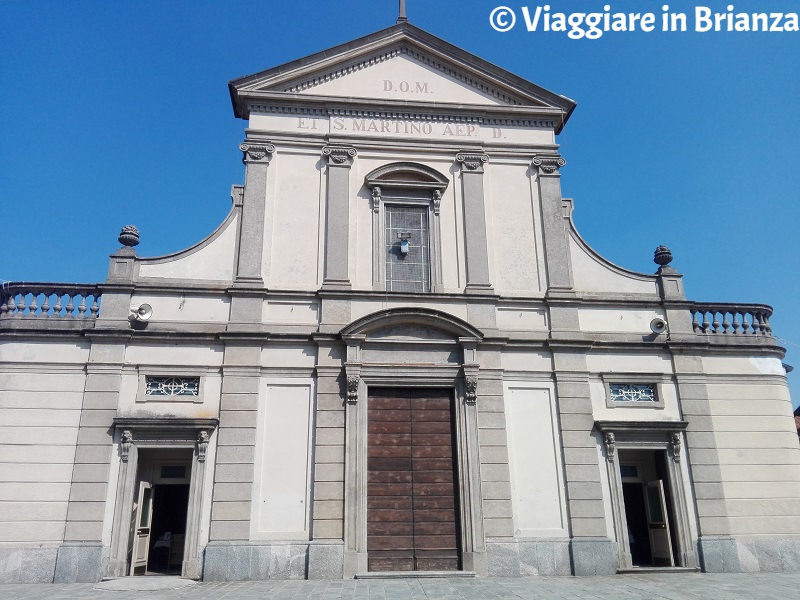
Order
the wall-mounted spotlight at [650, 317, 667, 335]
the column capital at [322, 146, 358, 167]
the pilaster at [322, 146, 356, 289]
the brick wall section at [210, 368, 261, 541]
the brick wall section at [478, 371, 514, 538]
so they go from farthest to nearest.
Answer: the column capital at [322, 146, 358, 167]
the wall-mounted spotlight at [650, 317, 667, 335]
the pilaster at [322, 146, 356, 289]
the brick wall section at [478, 371, 514, 538]
the brick wall section at [210, 368, 261, 541]

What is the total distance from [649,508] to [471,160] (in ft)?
29.9

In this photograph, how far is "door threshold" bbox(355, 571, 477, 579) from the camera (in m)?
12.2

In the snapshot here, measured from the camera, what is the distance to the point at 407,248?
14719 millimetres

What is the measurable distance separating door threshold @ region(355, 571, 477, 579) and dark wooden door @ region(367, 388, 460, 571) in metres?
0.23

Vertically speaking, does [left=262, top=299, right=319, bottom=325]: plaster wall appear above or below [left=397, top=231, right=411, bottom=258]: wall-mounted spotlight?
below

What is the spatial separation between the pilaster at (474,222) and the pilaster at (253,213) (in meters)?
4.68

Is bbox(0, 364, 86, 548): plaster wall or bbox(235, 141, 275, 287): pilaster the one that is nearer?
bbox(0, 364, 86, 548): plaster wall

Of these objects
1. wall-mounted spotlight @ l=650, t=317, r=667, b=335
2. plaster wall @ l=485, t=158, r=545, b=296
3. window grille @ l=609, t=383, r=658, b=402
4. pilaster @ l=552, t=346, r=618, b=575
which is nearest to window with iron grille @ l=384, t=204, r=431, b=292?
plaster wall @ l=485, t=158, r=545, b=296

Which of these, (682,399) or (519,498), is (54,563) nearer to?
(519,498)

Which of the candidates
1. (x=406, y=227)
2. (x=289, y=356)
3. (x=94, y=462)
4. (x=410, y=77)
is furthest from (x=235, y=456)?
(x=410, y=77)

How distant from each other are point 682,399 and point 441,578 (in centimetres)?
671

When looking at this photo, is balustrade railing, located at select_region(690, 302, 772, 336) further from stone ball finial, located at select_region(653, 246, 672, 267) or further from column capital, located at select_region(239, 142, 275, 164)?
column capital, located at select_region(239, 142, 275, 164)

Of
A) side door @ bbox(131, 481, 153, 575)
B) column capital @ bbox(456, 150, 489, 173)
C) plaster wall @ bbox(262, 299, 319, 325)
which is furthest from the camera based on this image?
column capital @ bbox(456, 150, 489, 173)

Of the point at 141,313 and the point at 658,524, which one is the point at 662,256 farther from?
the point at 141,313
